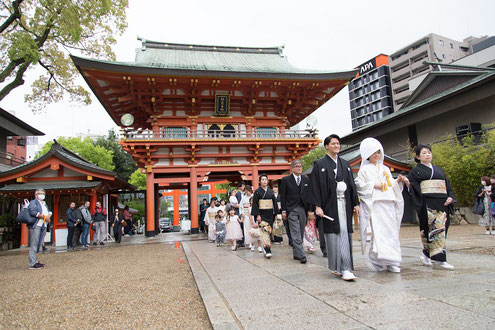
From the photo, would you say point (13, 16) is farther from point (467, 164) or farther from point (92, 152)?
point (92, 152)

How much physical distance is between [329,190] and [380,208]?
0.73 m

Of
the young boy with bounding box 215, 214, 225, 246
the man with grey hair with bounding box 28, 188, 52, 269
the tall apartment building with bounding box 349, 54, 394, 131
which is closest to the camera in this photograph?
the man with grey hair with bounding box 28, 188, 52, 269

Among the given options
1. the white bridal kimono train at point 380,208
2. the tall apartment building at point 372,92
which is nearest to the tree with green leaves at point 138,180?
→ the white bridal kimono train at point 380,208

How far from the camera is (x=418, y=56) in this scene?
165 ft

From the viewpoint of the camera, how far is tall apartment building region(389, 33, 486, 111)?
1906 inches

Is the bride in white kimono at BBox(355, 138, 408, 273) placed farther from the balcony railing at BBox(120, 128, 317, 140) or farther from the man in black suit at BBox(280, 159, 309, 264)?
the balcony railing at BBox(120, 128, 317, 140)

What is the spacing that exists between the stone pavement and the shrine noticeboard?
11400 millimetres

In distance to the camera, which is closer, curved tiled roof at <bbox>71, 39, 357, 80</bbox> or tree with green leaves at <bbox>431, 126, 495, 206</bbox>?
tree with green leaves at <bbox>431, 126, 495, 206</bbox>

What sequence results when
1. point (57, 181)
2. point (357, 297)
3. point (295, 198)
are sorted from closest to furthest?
1. point (357, 297)
2. point (295, 198)
3. point (57, 181)

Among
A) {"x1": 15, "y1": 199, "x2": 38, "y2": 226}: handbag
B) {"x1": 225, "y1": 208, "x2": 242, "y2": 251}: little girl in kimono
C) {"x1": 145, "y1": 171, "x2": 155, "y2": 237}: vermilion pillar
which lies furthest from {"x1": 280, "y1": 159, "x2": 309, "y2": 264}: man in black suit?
{"x1": 145, "y1": 171, "x2": 155, "y2": 237}: vermilion pillar

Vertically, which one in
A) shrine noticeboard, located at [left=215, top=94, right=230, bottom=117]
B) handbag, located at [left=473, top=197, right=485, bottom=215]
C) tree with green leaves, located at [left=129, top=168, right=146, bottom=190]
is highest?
shrine noticeboard, located at [left=215, top=94, right=230, bottom=117]

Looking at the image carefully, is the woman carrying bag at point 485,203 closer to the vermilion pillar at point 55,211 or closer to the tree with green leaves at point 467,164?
the tree with green leaves at point 467,164

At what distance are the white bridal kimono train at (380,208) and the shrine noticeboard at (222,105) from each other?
448 inches

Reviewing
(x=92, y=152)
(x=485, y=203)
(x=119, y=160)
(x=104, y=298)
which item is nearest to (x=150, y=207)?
(x=104, y=298)
